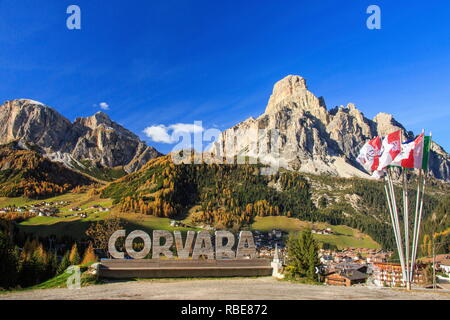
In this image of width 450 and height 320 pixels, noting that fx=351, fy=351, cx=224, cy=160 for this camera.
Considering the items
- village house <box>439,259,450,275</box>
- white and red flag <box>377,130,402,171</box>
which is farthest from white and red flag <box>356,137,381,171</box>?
village house <box>439,259,450,275</box>

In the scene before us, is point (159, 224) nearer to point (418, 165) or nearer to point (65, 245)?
point (65, 245)

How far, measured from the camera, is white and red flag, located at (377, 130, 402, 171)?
111ft

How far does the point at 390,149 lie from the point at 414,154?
6.93ft

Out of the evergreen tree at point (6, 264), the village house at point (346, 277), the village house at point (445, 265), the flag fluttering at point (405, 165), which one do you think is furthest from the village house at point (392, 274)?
the evergreen tree at point (6, 264)

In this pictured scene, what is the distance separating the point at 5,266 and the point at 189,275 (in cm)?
2165

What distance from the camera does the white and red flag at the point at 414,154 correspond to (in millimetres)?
32969

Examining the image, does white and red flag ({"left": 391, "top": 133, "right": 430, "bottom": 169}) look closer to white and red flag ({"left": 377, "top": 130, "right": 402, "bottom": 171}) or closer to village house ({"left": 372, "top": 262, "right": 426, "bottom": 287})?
white and red flag ({"left": 377, "top": 130, "right": 402, "bottom": 171})

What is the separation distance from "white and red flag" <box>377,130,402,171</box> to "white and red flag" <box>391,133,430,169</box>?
40 cm

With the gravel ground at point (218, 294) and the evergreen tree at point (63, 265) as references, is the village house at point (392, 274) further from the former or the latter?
the evergreen tree at point (63, 265)

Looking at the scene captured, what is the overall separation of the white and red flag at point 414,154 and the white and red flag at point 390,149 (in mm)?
399

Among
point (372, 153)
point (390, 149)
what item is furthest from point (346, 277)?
point (390, 149)
